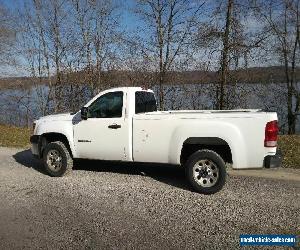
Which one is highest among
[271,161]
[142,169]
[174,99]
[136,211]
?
[174,99]

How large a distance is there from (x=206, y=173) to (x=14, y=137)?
33.0ft

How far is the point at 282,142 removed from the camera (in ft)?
34.2

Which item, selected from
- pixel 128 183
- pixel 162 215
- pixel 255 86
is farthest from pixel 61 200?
pixel 255 86

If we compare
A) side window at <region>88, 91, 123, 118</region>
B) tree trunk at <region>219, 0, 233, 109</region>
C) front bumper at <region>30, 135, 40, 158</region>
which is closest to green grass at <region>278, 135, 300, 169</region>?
tree trunk at <region>219, 0, 233, 109</region>

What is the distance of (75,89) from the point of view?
58.7 feet

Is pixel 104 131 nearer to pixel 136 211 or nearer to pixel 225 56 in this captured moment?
pixel 136 211

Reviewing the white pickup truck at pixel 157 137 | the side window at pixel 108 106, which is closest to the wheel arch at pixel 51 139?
the white pickup truck at pixel 157 137

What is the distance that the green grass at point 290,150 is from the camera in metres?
8.33

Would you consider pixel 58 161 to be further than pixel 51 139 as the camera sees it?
No

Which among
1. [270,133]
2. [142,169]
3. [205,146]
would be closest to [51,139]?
[142,169]

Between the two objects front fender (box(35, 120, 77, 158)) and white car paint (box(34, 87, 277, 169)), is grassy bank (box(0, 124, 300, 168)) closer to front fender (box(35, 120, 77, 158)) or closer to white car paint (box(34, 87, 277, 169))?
white car paint (box(34, 87, 277, 169))

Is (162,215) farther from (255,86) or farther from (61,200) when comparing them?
(255,86)

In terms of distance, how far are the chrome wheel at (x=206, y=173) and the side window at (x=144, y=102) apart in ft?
5.74

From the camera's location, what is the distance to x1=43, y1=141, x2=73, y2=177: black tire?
749 centimetres
